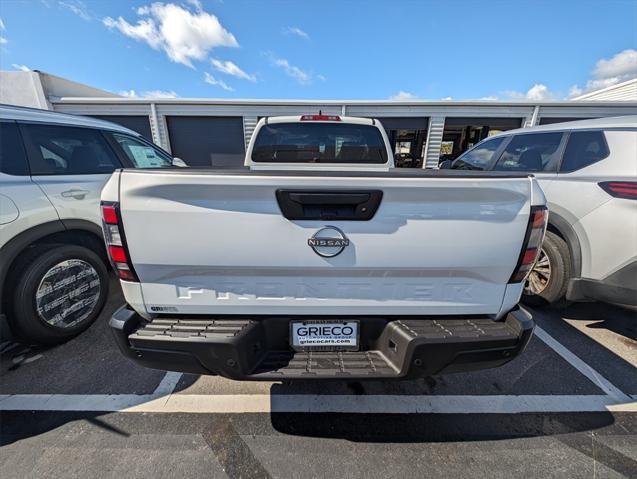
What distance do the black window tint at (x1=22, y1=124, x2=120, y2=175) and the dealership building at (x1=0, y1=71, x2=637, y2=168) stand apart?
7.02m

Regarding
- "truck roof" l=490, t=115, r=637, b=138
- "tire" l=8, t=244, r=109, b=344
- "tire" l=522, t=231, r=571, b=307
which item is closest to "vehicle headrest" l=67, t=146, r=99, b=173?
"tire" l=8, t=244, r=109, b=344

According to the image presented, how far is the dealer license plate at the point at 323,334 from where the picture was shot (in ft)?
5.03

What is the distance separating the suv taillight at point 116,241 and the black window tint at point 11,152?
6.37 ft

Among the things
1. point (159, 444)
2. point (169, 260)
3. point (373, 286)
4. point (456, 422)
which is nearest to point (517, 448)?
point (456, 422)

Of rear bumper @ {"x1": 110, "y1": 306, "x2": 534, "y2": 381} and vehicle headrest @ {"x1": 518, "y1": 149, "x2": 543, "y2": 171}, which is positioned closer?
rear bumper @ {"x1": 110, "y1": 306, "x2": 534, "y2": 381}

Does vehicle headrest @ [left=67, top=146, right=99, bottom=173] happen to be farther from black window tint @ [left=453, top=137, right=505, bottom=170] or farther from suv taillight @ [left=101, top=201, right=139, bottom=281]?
black window tint @ [left=453, top=137, right=505, bottom=170]

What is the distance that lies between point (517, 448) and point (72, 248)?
13.5 ft

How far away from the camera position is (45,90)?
32.7ft

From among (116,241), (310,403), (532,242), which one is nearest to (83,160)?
(116,241)

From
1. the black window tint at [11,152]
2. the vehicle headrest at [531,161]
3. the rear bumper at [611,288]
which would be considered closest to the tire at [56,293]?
the black window tint at [11,152]

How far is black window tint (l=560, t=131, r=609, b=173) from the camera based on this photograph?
2619 millimetres

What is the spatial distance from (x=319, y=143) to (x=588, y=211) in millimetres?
2752

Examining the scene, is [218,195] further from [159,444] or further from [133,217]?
[159,444]

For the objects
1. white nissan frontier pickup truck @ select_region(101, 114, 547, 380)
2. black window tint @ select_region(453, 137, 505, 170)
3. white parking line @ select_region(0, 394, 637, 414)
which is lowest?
white parking line @ select_region(0, 394, 637, 414)
